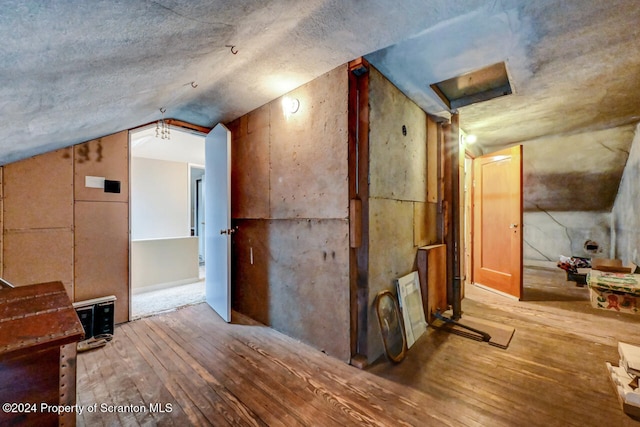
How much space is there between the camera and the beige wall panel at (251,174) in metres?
2.86

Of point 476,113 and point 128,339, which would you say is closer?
point 128,339

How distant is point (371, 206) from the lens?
2178 millimetres

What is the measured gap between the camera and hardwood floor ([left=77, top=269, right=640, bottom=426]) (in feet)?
5.12

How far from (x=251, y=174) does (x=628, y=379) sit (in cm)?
361

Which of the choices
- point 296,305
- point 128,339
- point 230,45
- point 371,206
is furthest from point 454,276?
point 128,339

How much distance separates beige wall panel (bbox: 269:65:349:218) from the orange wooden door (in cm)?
303

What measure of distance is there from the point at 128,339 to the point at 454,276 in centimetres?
368

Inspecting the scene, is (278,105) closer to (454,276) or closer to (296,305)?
(296,305)

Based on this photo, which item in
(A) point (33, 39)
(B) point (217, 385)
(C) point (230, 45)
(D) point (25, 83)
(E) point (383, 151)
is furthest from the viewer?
(E) point (383, 151)

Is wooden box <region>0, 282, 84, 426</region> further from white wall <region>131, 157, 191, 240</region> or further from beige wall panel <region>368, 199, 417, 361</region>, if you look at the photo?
white wall <region>131, 157, 191, 240</region>

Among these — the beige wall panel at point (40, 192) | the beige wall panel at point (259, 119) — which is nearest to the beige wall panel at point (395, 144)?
the beige wall panel at point (259, 119)

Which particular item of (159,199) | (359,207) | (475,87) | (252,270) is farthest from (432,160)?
(159,199)

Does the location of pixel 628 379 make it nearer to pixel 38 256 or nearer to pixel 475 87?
pixel 475 87

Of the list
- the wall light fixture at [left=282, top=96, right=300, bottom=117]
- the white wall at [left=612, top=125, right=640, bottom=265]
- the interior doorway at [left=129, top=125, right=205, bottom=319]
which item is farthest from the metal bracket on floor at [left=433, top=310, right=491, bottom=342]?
the white wall at [left=612, top=125, right=640, bottom=265]
